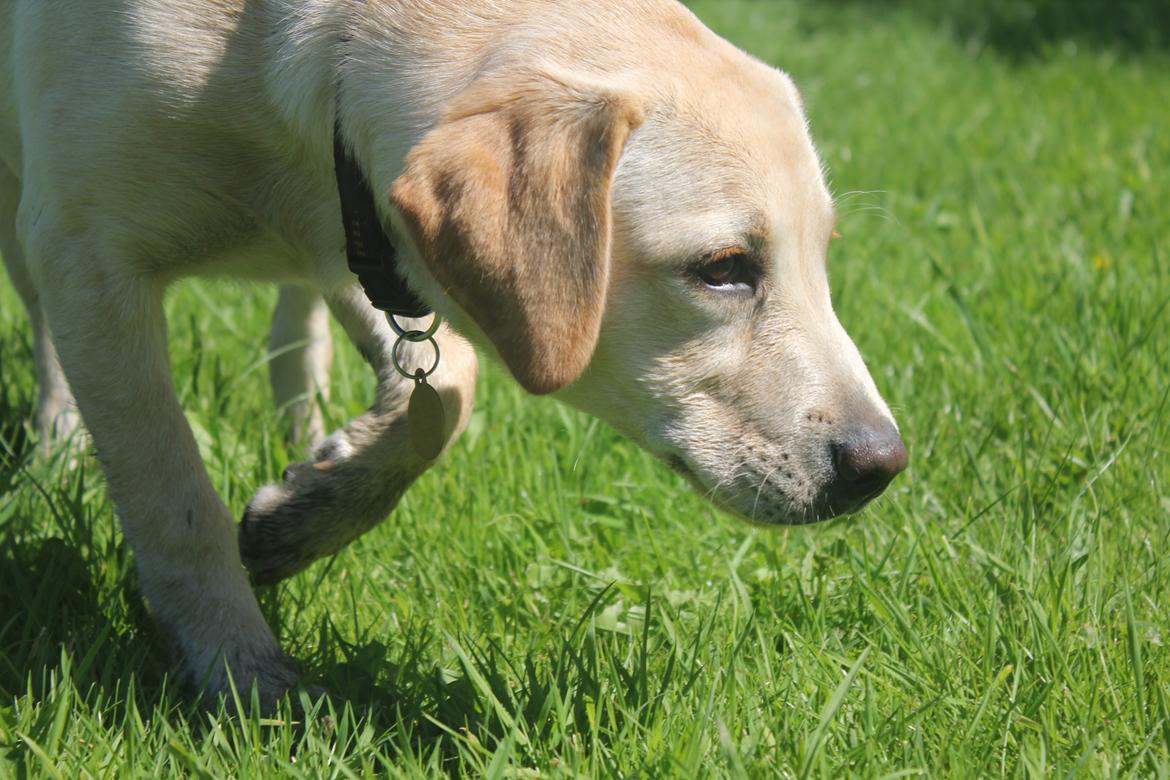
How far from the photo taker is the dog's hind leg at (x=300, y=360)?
14.0 feet

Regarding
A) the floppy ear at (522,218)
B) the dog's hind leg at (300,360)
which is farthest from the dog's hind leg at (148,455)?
the dog's hind leg at (300,360)

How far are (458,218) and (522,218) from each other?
12 centimetres

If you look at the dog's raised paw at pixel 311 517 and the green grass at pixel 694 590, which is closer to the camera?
the green grass at pixel 694 590

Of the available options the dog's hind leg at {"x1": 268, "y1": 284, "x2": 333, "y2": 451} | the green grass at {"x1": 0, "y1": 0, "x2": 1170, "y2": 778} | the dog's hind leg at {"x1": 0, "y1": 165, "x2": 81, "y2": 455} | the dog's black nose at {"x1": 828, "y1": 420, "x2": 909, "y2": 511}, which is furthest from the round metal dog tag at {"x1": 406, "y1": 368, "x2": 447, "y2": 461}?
the dog's hind leg at {"x1": 0, "y1": 165, "x2": 81, "y2": 455}

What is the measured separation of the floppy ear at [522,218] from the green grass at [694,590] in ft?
2.24

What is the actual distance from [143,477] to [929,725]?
1.72 meters

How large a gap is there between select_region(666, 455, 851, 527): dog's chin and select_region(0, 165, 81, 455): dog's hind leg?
1.98 metres

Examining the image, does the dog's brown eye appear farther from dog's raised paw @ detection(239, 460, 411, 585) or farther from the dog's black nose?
dog's raised paw @ detection(239, 460, 411, 585)

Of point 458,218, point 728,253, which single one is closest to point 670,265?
point 728,253

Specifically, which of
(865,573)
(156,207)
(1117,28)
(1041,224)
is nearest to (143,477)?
(156,207)

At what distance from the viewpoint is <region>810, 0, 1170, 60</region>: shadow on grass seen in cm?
940

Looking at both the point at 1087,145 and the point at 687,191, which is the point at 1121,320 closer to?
the point at 687,191

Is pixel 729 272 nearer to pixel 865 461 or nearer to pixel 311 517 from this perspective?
pixel 865 461

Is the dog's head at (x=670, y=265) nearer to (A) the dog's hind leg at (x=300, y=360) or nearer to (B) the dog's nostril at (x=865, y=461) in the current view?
(B) the dog's nostril at (x=865, y=461)
